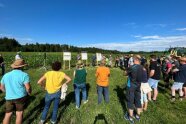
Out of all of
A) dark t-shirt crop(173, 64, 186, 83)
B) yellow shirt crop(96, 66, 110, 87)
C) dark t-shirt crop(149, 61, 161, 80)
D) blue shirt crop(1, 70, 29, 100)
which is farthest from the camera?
dark t-shirt crop(173, 64, 186, 83)

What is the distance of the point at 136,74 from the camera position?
6.43 meters

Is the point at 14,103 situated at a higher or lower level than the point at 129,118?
higher

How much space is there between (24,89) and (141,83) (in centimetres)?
405

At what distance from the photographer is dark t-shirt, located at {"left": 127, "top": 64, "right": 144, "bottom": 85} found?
6431 mm

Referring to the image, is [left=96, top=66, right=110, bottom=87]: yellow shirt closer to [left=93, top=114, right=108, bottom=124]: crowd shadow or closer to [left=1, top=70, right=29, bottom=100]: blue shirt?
[left=93, top=114, right=108, bottom=124]: crowd shadow

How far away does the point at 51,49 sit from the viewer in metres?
106

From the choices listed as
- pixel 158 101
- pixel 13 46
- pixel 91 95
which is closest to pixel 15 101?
pixel 91 95

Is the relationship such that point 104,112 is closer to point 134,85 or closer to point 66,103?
point 134,85

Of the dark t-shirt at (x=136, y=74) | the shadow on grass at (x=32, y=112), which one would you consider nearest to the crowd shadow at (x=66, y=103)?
the shadow on grass at (x=32, y=112)

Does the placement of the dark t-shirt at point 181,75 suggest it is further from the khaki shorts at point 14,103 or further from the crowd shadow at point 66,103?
the khaki shorts at point 14,103

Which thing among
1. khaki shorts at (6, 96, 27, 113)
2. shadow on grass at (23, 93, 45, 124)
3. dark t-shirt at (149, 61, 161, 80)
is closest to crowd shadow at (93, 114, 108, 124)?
shadow on grass at (23, 93, 45, 124)

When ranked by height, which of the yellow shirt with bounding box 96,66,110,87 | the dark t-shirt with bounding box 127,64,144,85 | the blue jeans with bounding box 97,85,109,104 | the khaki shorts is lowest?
the blue jeans with bounding box 97,85,109,104

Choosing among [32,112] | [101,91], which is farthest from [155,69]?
[32,112]

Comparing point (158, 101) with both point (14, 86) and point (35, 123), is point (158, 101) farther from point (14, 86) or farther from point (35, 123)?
point (14, 86)
